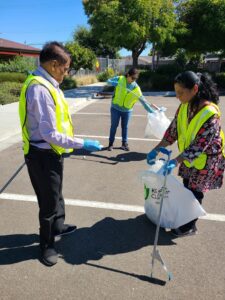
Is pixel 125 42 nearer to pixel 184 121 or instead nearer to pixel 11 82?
pixel 11 82

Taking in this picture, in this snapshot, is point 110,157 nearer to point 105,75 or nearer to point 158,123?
point 158,123

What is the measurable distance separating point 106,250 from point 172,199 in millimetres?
888

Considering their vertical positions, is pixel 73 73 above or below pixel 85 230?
above

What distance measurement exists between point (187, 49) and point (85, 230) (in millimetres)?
20294

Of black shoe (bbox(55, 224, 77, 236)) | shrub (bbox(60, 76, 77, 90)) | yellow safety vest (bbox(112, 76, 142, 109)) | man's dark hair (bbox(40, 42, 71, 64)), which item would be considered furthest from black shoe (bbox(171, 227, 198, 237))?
shrub (bbox(60, 76, 77, 90))

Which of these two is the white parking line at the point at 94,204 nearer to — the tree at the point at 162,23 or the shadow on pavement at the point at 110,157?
the shadow on pavement at the point at 110,157

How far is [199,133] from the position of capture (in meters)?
3.17

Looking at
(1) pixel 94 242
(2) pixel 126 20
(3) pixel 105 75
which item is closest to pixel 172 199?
(1) pixel 94 242

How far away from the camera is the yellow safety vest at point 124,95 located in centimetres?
673

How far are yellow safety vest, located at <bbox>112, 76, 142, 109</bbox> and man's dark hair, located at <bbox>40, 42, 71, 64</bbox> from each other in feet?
13.3

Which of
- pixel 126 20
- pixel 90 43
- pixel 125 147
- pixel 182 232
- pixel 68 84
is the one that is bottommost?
pixel 182 232

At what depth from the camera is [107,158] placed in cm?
670

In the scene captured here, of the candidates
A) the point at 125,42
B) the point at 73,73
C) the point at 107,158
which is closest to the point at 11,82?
the point at 125,42

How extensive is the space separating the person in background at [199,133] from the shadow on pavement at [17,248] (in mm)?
1645
